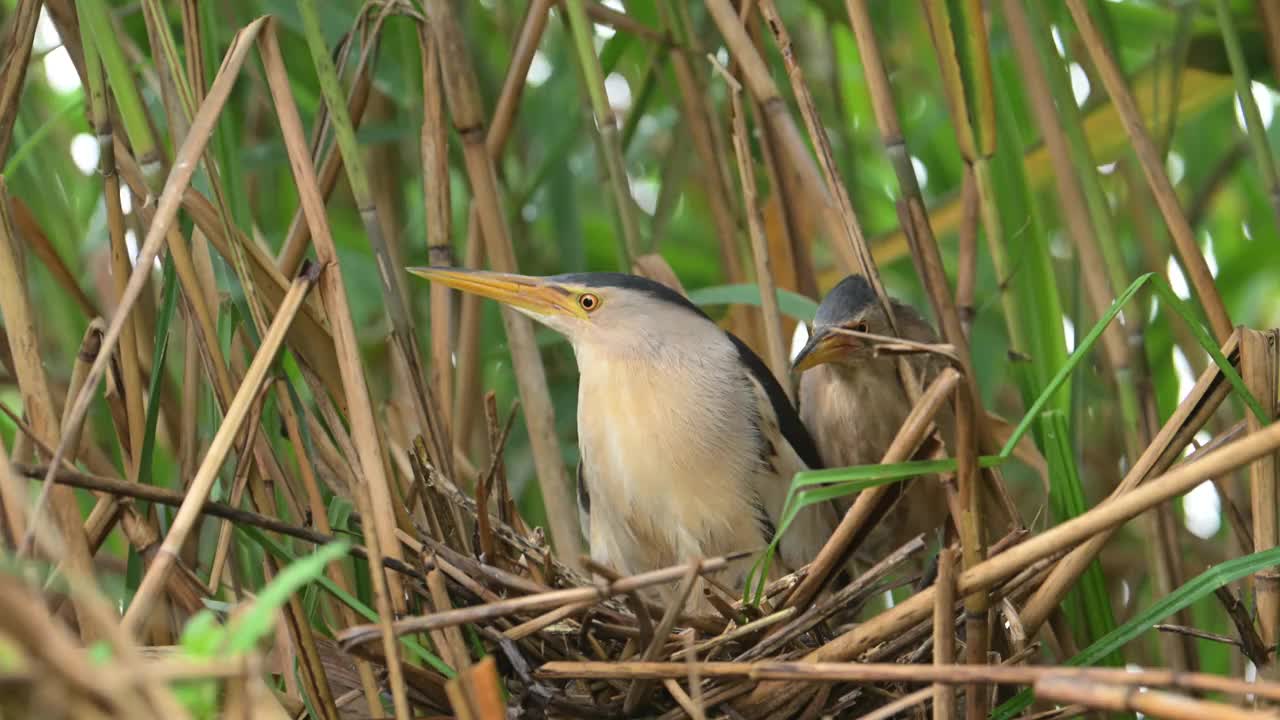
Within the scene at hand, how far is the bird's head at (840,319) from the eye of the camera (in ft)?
6.40

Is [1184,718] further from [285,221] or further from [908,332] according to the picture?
[285,221]

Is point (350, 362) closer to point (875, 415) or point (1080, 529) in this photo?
point (1080, 529)

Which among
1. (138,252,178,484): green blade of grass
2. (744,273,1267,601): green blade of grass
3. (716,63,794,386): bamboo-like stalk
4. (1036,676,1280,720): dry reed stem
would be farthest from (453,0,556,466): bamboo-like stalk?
(1036,676,1280,720): dry reed stem

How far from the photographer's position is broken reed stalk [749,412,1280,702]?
101 centimetres

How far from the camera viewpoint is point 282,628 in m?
1.32

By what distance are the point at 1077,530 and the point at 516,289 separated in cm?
92

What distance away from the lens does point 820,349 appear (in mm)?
1987

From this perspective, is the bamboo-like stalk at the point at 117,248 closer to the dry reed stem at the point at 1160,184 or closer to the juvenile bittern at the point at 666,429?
the juvenile bittern at the point at 666,429

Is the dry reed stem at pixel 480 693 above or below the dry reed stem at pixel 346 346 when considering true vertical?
below

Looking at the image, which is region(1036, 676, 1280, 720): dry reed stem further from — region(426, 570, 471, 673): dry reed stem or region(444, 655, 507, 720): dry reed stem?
region(426, 570, 471, 673): dry reed stem

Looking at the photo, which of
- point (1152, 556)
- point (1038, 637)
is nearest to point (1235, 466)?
point (1038, 637)

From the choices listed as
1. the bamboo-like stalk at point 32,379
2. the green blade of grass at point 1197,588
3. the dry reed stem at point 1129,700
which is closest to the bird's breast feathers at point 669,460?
the green blade of grass at point 1197,588

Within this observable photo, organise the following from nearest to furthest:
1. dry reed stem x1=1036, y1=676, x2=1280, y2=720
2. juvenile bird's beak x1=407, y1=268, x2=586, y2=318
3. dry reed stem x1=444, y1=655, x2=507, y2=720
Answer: dry reed stem x1=1036, y1=676, x2=1280, y2=720 → dry reed stem x1=444, y1=655, x2=507, y2=720 → juvenile bird's beak x1=407, y1=268, x2=586, y2=318

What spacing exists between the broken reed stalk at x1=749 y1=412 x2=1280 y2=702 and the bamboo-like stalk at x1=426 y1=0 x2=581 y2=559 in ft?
2.00
